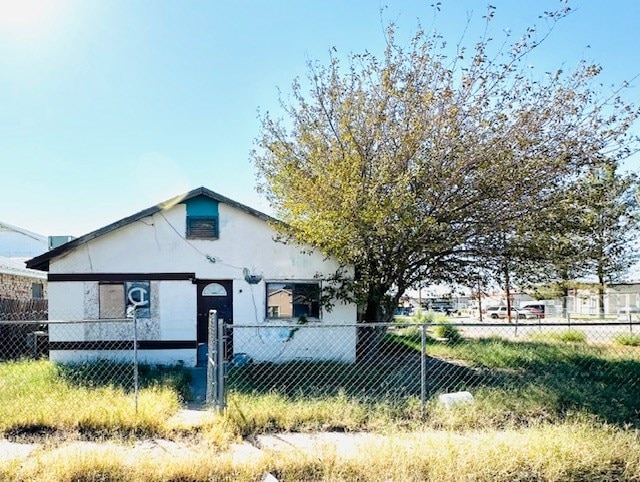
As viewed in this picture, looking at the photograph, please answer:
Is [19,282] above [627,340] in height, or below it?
above

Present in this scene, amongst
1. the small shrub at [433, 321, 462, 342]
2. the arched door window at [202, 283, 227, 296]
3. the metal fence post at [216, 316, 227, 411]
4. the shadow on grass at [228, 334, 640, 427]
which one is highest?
the arched door window at [202, 283, 227, 296]

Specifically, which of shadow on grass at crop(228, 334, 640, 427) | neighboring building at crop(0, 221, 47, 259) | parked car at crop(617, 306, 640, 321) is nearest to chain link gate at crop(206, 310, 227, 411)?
shadow on grass at crop(228, 334, 640, 427)

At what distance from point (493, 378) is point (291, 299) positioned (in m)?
5.22

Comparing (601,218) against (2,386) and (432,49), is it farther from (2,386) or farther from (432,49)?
(2,386)

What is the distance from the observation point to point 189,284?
12820 millimetres

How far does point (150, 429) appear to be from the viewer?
647cm

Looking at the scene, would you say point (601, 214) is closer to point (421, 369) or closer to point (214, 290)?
point (421, 369)

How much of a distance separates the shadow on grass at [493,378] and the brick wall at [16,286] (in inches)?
451

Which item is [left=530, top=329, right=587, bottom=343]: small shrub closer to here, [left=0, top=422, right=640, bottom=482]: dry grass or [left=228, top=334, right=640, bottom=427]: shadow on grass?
[left=228, top=334, right=640, bottom=427]: shadow on grass

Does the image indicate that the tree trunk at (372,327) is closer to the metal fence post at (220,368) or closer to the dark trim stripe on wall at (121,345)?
the dark trim stripe on wall at (121,345)

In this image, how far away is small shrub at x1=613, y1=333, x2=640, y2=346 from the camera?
659 inches

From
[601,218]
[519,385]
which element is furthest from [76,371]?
[601,218]

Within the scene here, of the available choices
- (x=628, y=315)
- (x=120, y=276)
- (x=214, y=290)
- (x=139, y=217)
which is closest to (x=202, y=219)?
(x=139, y=217)

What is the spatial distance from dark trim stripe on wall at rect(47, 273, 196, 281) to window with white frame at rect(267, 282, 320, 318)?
2.07 metres
